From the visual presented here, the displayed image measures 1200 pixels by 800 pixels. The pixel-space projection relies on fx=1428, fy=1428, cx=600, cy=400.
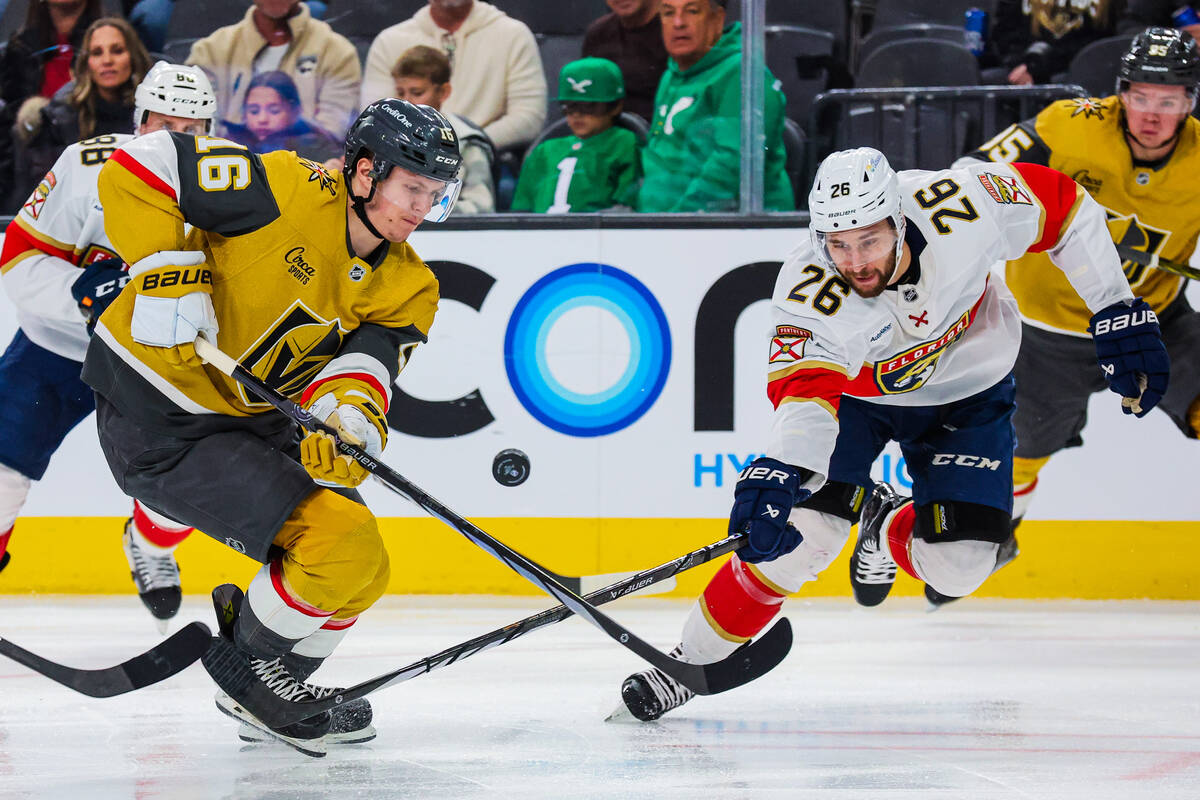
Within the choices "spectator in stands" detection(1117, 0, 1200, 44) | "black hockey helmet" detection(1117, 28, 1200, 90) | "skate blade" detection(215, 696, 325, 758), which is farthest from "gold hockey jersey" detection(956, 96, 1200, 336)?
"skate blade" detection(215, 696, 325, 758)

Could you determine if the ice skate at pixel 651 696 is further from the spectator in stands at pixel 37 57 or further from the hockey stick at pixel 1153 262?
the spectator in stands at pixel 37 57

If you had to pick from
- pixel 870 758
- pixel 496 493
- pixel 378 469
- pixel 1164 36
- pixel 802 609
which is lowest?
pixel 802 609

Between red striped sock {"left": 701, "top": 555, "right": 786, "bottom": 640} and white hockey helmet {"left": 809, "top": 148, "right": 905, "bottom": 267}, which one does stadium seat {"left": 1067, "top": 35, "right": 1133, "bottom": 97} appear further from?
red striped sock {"left": 701, "top": 555, "right": 786, "bottom": 640}

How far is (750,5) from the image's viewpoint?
15.3 ft

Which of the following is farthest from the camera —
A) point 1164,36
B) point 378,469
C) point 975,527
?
point 1164,36

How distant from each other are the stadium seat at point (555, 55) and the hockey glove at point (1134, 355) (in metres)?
2.17

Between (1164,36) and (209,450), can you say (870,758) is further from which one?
(1164,36)

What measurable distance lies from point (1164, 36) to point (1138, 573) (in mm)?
1715

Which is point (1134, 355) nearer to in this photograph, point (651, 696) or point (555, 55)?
point (651, 696)

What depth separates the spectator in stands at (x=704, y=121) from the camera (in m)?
4.66

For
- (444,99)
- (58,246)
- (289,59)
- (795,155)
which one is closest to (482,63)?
(444,99)

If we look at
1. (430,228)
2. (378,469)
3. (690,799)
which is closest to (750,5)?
(430,228)

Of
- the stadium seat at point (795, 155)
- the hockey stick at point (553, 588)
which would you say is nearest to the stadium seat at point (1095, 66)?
the stadium seat at point (795, 155)

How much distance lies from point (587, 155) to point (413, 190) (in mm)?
2110
